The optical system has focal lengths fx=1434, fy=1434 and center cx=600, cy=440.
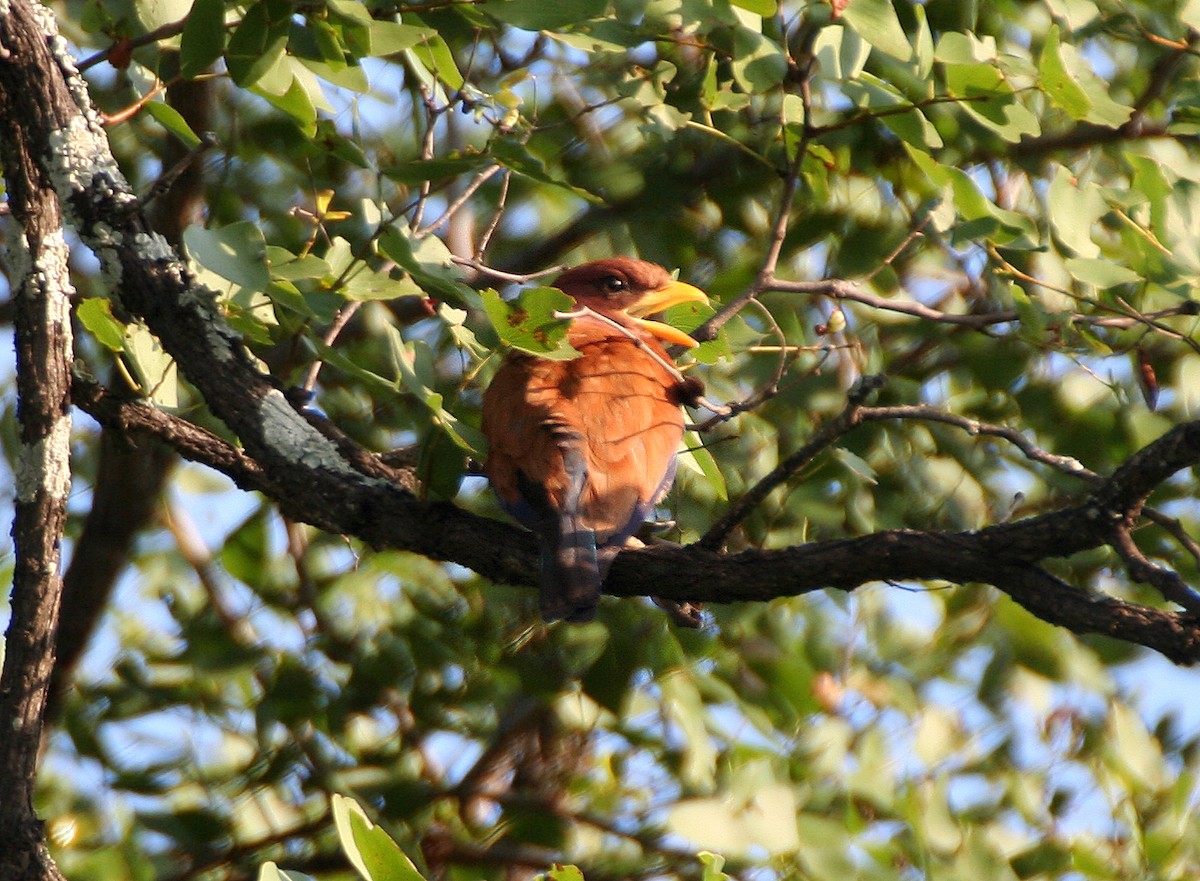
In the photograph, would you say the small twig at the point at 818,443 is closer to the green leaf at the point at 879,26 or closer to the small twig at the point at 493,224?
the green leaf at the point at 879,26

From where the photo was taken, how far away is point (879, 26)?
2.89m

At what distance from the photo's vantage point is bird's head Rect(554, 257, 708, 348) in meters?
4.30

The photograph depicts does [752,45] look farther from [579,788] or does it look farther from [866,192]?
[579,788]

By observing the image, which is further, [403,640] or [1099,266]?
[403,640]

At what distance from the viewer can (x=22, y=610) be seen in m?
2.89

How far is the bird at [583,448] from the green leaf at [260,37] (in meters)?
0.80

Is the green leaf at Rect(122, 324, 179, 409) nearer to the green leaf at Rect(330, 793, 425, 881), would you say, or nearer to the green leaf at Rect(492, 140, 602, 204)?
the green leaf at Rect(492, 140, 602, 204)

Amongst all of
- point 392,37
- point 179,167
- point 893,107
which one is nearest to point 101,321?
point 179,167

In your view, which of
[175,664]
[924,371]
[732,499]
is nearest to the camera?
[732,499]

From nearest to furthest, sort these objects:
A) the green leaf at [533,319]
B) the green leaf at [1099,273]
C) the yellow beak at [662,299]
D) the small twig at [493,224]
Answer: the green leaf at [533,319] → the green leaf at [1099,273] → the small twig at [493,224] → the yellow beak at [662,299]

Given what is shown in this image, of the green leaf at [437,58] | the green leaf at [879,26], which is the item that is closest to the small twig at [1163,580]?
the green leaf at [879,26]

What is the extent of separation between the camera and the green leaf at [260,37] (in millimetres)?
2771

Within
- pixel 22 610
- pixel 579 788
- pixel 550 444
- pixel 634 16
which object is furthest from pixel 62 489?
pixel 579 788

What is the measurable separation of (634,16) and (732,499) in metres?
1.42
